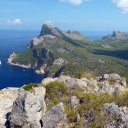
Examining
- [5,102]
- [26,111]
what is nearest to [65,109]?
[26,111]

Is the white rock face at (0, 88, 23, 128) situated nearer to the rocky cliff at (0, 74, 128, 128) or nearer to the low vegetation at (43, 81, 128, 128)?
the rocky cliff at (0, 74, 128, 128)

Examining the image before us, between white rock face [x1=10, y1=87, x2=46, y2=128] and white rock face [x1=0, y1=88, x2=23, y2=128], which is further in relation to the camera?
white rock face [x1=0, y1=88, x2=23, y2=128]

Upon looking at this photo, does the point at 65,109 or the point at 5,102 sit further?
the point at 5,102

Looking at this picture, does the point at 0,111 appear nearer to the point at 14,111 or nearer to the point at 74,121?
the point at 14,111

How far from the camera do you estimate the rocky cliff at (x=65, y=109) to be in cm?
3108

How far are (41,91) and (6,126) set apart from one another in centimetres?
521

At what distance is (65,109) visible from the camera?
33.9 metres

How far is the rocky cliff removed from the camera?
31078 mm

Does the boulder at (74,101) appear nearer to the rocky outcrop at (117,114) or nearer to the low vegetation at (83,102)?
the low vegetation at (83,102)

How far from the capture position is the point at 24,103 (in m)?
32.1

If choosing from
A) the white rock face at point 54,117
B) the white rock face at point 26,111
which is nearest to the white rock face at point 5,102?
the white rock face at point 26,111

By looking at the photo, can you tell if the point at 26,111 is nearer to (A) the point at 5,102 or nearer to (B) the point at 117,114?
(A) the point at 5,102

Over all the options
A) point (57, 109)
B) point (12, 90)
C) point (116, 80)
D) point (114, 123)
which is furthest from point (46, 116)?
point (116, 80)

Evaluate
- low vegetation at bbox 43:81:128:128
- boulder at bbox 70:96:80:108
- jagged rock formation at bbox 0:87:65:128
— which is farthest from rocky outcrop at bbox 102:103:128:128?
jagged rock formation at bbox 0:87:65:128
